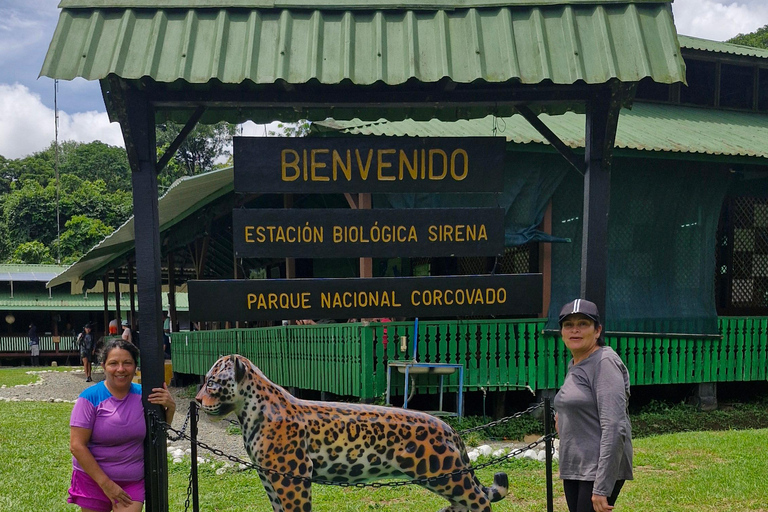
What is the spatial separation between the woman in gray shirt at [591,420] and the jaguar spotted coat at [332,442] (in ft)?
3.23

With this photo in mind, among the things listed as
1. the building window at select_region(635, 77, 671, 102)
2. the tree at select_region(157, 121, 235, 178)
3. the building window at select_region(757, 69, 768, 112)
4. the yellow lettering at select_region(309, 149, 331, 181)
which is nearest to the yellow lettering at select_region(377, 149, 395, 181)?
the yellow lettering at select_region(309, 149, 331, 181)

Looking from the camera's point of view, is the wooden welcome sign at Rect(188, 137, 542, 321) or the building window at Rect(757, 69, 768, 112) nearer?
the wooden welcome sign at Rect(188, 137, 542, 321)

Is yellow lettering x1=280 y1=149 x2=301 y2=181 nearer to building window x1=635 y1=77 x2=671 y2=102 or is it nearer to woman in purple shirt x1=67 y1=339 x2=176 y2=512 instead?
woman in purple shirt x1=67 y1=339 x2=176 y2=512

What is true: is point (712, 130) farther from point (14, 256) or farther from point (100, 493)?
point (14, 256)

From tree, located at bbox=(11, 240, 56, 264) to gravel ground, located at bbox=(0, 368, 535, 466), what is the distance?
2047cm

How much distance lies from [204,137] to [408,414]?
56173 millimetres

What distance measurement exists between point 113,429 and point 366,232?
197 centimetres

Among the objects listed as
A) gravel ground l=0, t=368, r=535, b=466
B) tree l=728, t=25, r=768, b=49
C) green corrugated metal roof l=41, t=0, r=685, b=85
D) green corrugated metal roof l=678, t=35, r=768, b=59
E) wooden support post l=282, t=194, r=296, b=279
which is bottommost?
gravel ground l=0, t=368, r=535, b=466

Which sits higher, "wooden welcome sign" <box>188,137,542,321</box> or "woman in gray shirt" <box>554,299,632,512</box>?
"wooden welcome sign" <box>188,137,542,321</box>

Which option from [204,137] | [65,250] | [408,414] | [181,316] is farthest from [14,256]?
[408,414]

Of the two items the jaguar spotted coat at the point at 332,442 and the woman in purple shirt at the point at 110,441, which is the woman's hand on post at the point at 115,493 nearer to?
the woman in purple shirt at the point at 110,441

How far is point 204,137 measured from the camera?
58.1m

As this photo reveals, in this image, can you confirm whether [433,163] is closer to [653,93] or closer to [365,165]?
[365,165]

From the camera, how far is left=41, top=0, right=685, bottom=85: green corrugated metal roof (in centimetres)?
439
